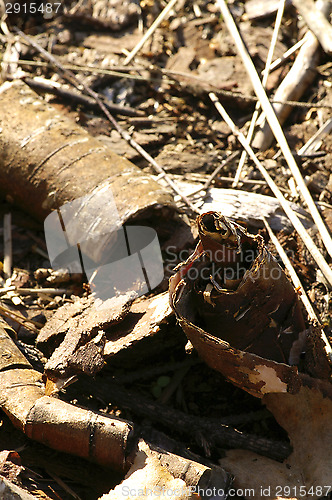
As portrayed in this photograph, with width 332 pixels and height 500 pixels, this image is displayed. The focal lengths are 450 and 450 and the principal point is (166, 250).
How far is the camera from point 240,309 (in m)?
1.78

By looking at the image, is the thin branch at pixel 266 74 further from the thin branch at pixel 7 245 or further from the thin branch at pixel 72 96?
the thin branch at pixel 7 245

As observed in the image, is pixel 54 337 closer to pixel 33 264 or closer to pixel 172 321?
pixel 172 321

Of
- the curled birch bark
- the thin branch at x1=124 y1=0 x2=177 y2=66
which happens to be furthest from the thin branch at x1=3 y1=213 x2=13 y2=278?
the curled birch bark

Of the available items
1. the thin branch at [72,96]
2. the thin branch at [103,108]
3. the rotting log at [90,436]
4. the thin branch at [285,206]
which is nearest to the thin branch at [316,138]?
the thin branch at [285,206]

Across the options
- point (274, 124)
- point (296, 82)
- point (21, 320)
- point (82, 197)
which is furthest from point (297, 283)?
point (296, 82)

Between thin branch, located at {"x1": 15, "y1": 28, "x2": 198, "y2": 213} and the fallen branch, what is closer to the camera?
thin branch, located at {"x1": 15, "y1": 28, "x2": 198, "y2": 213}

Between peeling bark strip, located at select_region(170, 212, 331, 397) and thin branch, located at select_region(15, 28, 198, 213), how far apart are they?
71 cm

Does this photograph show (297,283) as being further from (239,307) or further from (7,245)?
(7,245)

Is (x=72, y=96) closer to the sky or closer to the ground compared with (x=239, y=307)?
closer to the sky

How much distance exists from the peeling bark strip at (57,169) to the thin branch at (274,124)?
0.71 m

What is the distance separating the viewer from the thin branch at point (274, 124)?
89.2 inches

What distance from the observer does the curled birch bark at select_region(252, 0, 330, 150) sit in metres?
2.85

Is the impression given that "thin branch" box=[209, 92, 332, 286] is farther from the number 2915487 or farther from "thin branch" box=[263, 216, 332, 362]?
the number 2915487

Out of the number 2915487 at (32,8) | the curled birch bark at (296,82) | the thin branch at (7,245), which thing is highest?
the number 2915487 at (32,8)
